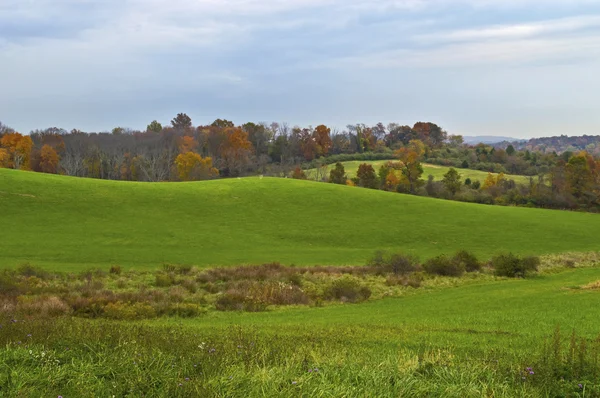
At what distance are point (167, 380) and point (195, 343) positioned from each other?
100.0 inches

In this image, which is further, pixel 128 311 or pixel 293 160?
pixel 293 160

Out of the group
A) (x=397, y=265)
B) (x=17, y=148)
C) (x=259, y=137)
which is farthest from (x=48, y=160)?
(x=397, y=265)

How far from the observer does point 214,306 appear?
23906 mm

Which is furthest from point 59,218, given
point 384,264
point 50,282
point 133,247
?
point 384,264

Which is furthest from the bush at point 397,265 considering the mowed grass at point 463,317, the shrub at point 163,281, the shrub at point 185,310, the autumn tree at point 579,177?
the autumn tree at point 579,177

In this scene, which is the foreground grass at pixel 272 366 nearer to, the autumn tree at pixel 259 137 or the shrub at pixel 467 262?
the shrub at pixel 467 262

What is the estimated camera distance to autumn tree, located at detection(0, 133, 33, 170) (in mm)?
115000

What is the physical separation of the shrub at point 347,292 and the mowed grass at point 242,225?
521 inches

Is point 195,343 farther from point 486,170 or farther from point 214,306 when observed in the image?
point 486,170

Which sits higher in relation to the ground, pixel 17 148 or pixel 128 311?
pixel 17 148

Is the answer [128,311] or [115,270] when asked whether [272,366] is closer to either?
[128,311]

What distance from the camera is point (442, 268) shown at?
36969 mm

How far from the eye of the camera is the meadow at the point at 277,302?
7.46 metres

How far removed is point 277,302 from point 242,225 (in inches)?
1316
